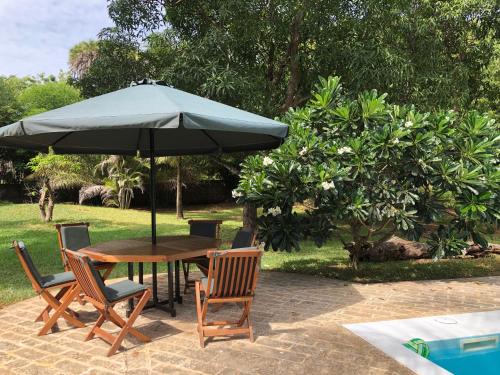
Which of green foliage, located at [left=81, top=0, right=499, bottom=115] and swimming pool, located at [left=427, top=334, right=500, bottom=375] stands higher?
green foliage, located at [left=81, top=0, right=499, bottom=115]

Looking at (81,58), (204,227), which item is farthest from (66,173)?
(204,227)

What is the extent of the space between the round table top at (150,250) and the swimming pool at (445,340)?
1881 mm

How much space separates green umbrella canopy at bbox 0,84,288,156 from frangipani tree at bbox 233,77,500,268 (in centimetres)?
57

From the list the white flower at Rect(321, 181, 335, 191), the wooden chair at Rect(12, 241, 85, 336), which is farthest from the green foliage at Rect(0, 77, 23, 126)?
the white flower at Rect(321, 181, 335, 191)

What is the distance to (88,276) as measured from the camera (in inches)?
155

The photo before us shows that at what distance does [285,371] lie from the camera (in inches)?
144

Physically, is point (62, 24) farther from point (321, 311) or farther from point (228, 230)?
point (321, 311)

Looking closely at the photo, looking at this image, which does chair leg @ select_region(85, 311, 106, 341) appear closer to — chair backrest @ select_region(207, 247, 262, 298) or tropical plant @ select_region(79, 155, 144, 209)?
chair backrest @ select_region(207, 247, 262, 298)

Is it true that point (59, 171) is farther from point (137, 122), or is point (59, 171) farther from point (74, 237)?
point (137, 122)

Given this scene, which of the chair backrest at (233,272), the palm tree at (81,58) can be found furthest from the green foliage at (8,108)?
the chair backrest at (233,272)

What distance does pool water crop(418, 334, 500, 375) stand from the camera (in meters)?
4.19

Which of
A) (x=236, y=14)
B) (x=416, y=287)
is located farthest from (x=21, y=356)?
(x=236, y=14)

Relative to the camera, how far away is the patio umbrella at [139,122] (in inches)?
155

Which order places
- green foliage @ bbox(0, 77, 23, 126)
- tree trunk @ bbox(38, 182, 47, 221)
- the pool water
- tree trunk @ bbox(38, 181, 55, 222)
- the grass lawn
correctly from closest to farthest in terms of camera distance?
the pool water, the grass lawn, tree trunk @ bbox(38, 181, 55, 222), tree trunk @ bbox(38, 182, 47, 221), green foliage @ bbox(0, 77, 23, 126)
